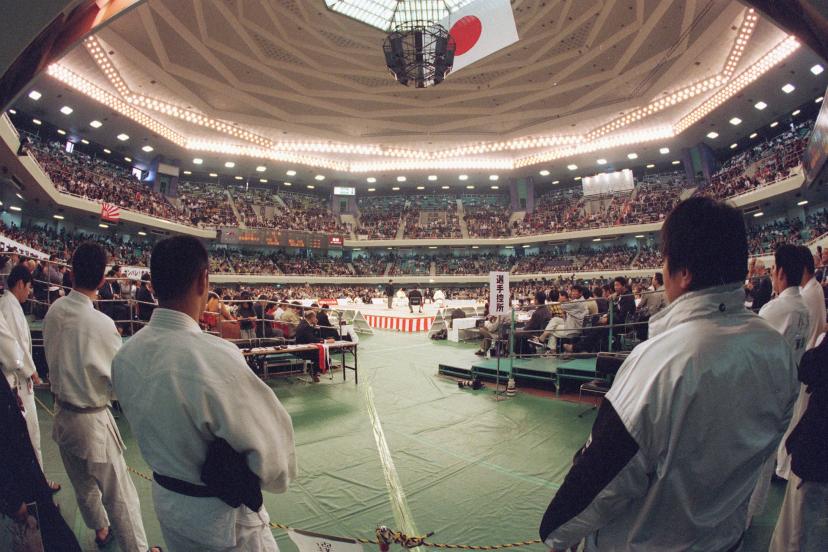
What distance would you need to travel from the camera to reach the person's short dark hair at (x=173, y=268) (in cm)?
A: 158

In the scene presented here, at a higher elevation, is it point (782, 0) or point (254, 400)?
point (782, 0)

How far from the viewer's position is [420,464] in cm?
462

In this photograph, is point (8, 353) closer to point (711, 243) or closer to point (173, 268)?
point (173, 268)

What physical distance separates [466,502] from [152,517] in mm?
2764

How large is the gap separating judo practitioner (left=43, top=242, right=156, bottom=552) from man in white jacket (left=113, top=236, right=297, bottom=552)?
1312mm

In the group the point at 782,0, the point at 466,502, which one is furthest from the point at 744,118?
the point at 466,502

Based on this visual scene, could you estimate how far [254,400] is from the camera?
4.83ft

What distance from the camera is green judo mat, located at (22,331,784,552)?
340cm

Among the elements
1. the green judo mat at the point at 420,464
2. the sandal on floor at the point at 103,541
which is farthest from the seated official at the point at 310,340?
the sandal on floor at the point at 103,541

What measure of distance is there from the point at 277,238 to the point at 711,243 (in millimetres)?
37711

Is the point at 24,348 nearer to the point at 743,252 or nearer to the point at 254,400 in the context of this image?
the point at 254,400

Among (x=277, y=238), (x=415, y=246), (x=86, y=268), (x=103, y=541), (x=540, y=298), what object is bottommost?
(x=103, y=541)

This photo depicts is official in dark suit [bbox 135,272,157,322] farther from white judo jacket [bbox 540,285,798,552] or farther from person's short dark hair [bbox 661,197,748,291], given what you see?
person's short dark hair [bbox 661,197,748,291]

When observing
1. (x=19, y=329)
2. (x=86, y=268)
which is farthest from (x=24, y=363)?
(x=86, y=268)
